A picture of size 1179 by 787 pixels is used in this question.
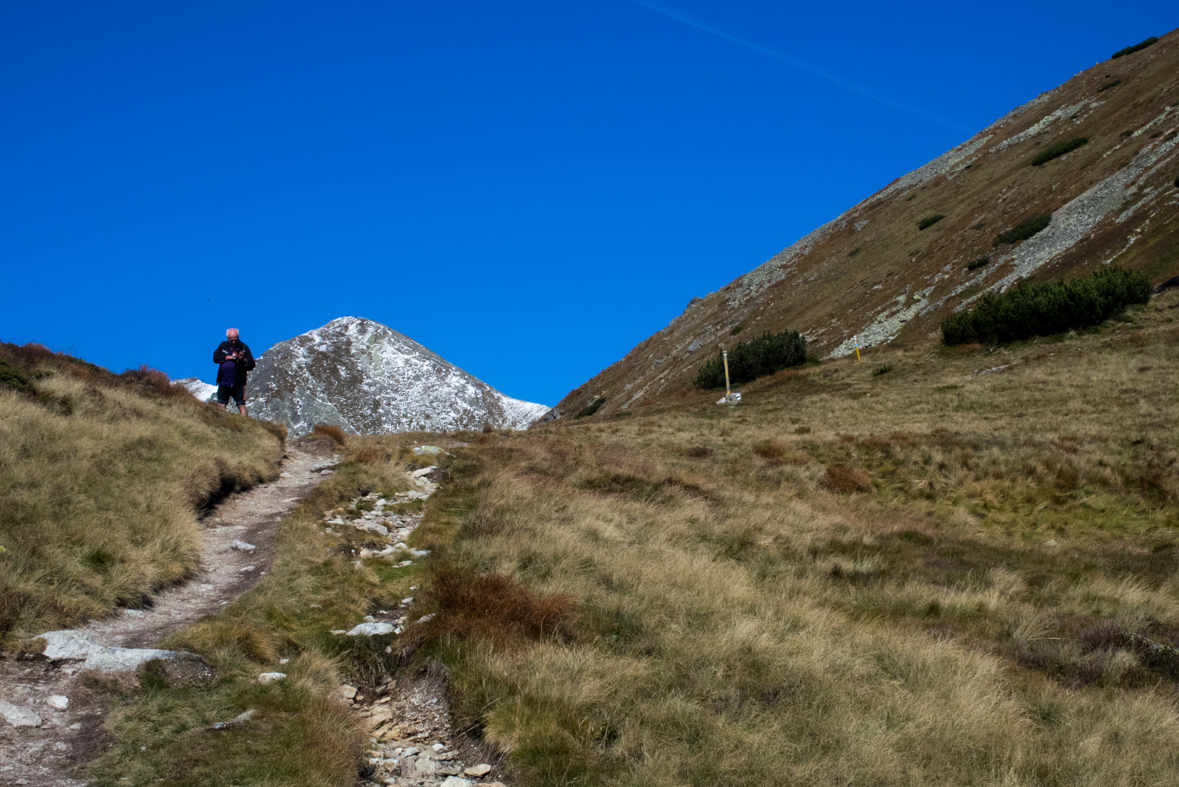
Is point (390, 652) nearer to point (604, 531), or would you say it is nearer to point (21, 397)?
point (604, 531)

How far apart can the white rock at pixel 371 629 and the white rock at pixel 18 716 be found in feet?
8.55

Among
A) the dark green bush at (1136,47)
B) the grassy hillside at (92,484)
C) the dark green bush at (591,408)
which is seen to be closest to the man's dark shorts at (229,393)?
the grassy hillside at (92,484)

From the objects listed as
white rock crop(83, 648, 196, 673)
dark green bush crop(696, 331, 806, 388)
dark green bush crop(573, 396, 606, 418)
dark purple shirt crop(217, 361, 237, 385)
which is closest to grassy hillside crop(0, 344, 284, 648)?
white rock crop(83, 648, 196, 673)

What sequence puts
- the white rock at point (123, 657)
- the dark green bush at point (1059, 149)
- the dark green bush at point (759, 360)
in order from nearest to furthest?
1. the white rock at point (123, 657)
2. the dark green bush at point (759, 360)
3. the dark green bush at point (1059, 149)

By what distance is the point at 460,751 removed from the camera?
17.1ft

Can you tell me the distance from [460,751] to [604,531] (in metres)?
6.24

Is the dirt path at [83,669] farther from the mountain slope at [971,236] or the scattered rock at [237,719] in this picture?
the mountain slope at [971,236]

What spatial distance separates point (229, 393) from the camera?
1942 cm

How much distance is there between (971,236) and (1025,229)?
5.91 m

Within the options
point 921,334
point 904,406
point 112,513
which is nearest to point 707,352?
point 921,334

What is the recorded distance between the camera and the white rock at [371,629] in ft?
23.3

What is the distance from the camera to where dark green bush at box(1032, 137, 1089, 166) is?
55469 millimetres

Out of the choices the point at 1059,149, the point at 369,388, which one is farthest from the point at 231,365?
the point at 369,388

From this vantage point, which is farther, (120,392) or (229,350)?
(229,350)
